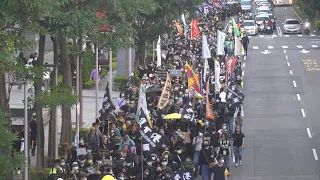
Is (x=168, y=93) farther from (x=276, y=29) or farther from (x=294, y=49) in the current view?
(x=276, y=29)

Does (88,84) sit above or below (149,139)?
above

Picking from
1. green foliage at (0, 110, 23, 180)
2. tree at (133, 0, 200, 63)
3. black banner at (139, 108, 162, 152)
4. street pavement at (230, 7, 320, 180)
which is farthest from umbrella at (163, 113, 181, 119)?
tree at (133, 0, 200, 63)

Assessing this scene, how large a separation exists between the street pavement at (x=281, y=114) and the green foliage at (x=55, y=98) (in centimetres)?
539

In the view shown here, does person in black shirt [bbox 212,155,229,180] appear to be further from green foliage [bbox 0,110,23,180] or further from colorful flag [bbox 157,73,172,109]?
green foliage [bbox 0,110,23,180]

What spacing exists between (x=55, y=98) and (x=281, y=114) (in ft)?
51.8

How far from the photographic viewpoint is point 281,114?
38.1m

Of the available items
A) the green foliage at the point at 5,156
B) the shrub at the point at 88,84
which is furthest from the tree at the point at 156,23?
the green foliage at the point at 5,156

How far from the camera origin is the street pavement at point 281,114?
28.3 m

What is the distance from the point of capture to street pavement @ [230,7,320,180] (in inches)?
1116

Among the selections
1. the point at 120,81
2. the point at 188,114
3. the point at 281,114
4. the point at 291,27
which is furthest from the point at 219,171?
the point at 291,27

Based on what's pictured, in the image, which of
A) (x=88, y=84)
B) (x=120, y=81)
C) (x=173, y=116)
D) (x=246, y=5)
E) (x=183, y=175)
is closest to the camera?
(x=183, y=175)

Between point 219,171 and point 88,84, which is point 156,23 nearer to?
point 88,84

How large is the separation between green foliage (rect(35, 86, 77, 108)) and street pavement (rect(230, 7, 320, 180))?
5393 millimetres

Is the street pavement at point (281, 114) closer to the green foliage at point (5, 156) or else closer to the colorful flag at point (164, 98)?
the colorful flag at point (164, 98)
